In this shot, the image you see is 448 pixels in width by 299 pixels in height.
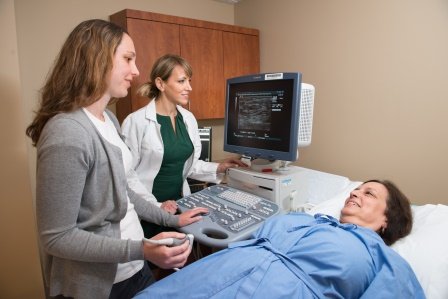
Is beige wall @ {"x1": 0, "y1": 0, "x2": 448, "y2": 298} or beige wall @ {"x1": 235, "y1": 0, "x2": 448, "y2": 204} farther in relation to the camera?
beige wall @ {"x1": 235, "y1": 0, "x2": 448, "y2": 204}

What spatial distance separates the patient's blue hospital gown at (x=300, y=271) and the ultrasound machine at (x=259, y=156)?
19 cm

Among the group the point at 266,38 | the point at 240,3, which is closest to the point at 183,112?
the point at 266,38

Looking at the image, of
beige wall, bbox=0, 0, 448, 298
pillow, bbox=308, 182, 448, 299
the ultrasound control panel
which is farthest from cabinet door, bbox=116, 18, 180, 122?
pillow, bbox=308, 182, 448, 299

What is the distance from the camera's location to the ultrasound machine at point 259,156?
51.9 inches

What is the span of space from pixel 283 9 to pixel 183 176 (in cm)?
181

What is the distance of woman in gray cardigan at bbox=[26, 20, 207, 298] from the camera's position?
820 mm

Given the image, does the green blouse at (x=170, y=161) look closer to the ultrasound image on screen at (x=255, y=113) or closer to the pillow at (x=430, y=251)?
the ultrasound image on screen at (x=255, y=113)

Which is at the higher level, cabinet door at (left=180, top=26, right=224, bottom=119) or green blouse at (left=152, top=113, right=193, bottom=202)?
cabinet door at (left=180, top=26, right=224, bottom=119)

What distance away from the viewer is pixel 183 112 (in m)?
1.93

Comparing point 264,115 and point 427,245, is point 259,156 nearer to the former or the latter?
point 264,115

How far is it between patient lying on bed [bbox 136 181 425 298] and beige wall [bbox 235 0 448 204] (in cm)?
110

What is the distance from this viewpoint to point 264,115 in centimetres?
151

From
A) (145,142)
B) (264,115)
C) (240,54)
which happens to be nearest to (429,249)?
(264,115)

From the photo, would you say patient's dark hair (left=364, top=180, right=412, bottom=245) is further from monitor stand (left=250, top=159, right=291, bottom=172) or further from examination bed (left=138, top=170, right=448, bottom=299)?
monitor stand (left=250, top=159, right=291, bottom=172)
